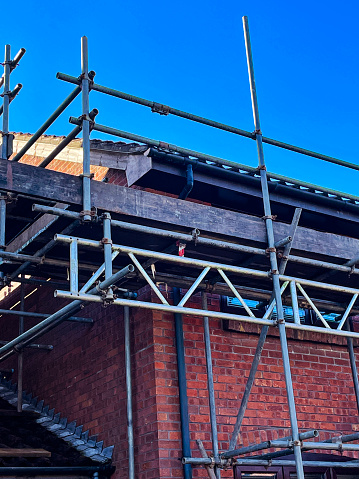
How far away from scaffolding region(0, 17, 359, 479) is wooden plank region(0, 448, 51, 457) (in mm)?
1115

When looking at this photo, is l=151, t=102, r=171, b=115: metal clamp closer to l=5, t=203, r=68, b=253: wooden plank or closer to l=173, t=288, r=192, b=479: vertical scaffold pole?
l=5, t=203, r=68, b=253: wooden plank

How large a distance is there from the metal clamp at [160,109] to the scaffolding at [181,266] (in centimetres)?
1

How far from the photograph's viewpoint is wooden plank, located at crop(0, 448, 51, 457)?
26.6 feet

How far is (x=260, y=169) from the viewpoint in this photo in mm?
8047

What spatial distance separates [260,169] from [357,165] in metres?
1.68

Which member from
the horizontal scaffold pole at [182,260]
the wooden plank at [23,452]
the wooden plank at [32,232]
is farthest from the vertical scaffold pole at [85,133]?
the wooden plank at [23,452]

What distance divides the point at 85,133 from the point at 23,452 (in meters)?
3.86

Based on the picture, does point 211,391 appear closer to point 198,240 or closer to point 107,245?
point 198,240

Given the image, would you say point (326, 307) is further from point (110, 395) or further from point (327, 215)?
point (110, 395)

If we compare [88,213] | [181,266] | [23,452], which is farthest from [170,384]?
[88,213]

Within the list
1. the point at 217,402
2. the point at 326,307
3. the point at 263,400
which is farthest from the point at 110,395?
the point at 326,307

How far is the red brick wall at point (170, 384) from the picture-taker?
316 inches

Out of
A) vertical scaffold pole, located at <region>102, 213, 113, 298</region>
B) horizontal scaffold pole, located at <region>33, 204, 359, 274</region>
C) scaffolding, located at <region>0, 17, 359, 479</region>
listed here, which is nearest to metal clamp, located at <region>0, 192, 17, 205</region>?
scaffolding, located at <region>0, 17, 359, 479</region>

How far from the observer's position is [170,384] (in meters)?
8.16
